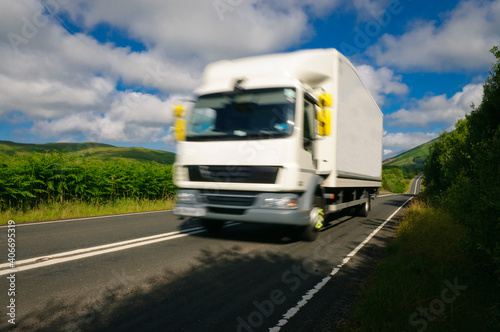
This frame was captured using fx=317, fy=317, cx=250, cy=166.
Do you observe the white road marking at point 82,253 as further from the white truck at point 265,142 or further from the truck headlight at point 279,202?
the truck headlight at point 279,202

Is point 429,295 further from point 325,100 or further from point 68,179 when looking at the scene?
point 68,179

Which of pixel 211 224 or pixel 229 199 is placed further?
pixel 211 224

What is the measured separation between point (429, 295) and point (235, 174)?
10.9 feet

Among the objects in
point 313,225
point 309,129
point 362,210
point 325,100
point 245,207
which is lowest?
point 362,210

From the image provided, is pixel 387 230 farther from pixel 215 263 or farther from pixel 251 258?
pixel 215 263

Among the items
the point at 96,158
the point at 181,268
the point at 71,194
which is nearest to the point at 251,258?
the point at 181,268

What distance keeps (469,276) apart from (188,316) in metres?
3.49

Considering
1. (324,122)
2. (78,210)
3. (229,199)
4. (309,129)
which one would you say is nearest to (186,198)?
(229,199)

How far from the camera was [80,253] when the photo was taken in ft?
16.1

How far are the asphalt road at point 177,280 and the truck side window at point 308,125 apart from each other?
Answer: 1977mm

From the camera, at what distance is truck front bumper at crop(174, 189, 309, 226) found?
5438mm

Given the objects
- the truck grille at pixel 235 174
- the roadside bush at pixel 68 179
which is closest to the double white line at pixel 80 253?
the truck grille at pixel 235 174

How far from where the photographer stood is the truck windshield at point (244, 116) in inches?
223

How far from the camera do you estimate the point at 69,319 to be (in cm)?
279
